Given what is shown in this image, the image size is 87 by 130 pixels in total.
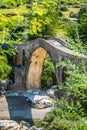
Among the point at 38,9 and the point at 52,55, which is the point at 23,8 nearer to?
the point at 38,9

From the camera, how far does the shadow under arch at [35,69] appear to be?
1317 inches

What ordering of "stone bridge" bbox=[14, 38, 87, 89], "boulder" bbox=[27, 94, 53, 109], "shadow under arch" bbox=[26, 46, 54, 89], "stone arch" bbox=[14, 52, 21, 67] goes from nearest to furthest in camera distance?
"stone bridge" bbox=[14, 38, 87, 89] < "boulder" bbox=[27, 94, 53, 109] < "shadow under arch" bbox=[26, 46, 54, 89] < "stone arch" bbox=[14, 52, 21, 67]

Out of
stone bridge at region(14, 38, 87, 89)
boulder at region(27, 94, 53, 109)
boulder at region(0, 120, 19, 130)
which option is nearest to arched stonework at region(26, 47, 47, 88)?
stone bridge at region(14, 38, 87, 89)

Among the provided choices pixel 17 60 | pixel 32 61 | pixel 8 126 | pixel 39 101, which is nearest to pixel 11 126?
pixel 8 126

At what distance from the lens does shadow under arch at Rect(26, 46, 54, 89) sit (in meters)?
33.4

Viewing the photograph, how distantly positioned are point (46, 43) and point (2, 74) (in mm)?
Answer: 8168

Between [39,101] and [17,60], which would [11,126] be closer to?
[39,101]

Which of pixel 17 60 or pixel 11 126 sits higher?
pixel 17 60

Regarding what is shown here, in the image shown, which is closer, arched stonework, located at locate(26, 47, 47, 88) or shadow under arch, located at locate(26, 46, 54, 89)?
shadow under arch, located at locate(26, 46, 54, 89)

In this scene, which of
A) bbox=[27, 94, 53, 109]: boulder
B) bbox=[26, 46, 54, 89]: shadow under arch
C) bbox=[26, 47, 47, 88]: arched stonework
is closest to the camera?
bbox=[27, 94, 53, 109]: boulder

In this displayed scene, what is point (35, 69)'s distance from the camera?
35.4 m

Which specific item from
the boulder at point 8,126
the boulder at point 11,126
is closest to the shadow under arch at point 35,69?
the boulder at point 11,126

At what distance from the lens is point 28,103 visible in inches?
1249

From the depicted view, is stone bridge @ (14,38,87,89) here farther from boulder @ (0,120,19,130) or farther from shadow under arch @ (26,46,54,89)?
boulder @ (0,120,19,130)
